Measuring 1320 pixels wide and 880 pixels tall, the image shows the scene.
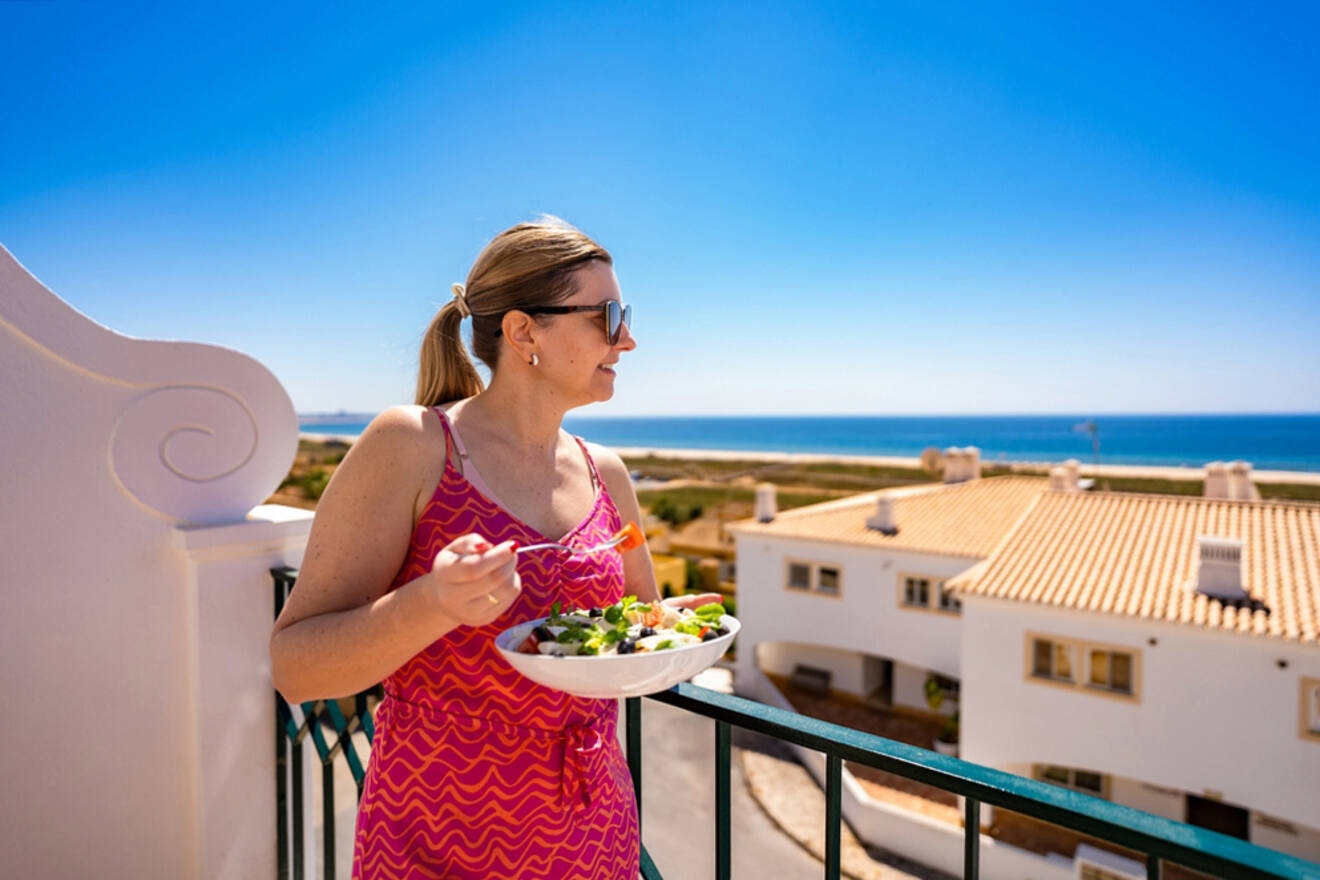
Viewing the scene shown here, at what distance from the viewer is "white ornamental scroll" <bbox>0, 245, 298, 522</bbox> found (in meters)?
1.55

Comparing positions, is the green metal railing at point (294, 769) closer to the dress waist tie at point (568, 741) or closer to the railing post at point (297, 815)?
the railing post at point (297, 815)

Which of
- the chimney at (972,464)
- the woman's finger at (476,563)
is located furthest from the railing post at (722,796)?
the chimney at (972,464)

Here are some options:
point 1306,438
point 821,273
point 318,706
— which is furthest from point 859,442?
point 318,706

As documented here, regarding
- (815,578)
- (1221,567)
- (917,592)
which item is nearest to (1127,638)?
(1221,567)

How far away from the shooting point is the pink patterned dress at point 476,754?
1079 mm

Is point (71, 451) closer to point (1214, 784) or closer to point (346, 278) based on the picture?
point (1214, 784)

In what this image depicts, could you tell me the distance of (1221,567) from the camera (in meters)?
12.9

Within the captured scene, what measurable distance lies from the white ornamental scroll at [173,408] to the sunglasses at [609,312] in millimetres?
1036

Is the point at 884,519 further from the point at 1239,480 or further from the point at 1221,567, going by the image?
the point at 1239,480

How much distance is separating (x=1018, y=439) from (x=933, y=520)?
10008 centimetres

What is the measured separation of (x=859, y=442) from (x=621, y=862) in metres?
115

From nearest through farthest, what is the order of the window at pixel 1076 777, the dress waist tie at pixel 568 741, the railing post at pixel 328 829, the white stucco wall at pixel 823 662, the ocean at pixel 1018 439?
the dress waist tie at pixel 568 741 → the railing post at pixel 328 829 → the window at pixel 1076 777 → the white stucco wall at pixel 823 662 → the ocean at pixel 1018 439

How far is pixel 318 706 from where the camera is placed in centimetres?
173

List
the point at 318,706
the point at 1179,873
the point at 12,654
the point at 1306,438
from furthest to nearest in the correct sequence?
the point at 1306,438 → the point at 1179,873 → the point at 318,706 → the point at 12,654
